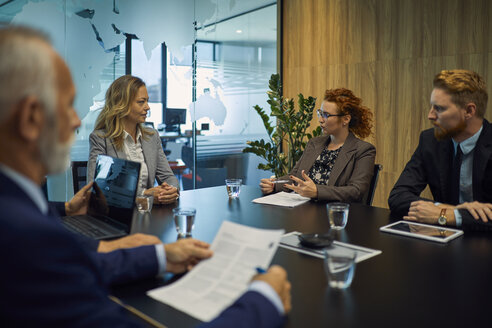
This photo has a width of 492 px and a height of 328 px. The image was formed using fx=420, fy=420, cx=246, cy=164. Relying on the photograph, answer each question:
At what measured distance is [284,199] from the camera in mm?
2385

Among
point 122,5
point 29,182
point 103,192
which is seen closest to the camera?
point 29,182

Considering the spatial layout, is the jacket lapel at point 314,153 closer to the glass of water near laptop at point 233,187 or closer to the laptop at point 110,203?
the glass of water near laptop at point 233,187

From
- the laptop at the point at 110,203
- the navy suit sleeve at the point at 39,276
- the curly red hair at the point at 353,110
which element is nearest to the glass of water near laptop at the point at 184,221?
the laptop at the point at 110,203

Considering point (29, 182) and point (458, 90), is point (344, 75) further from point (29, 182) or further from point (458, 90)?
point (29, 182)

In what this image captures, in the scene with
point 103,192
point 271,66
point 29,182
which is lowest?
point 103,192

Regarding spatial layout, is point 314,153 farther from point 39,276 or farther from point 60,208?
point 39,276

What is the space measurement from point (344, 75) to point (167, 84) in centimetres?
207

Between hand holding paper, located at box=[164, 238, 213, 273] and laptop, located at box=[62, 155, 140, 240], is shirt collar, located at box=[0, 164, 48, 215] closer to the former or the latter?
hand holding paper, located at box=[164, 238, 213, 273]

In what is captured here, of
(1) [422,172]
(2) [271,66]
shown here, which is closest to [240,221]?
(1) [422,172]

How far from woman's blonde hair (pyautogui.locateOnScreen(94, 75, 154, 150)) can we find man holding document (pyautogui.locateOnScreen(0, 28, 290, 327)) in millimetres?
2109

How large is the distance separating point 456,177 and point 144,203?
164cm

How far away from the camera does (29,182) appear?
2.42 ft

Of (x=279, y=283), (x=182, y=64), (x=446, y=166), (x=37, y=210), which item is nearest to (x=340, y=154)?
(x=446, y=166)

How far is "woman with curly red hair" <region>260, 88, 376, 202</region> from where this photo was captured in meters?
2.63
